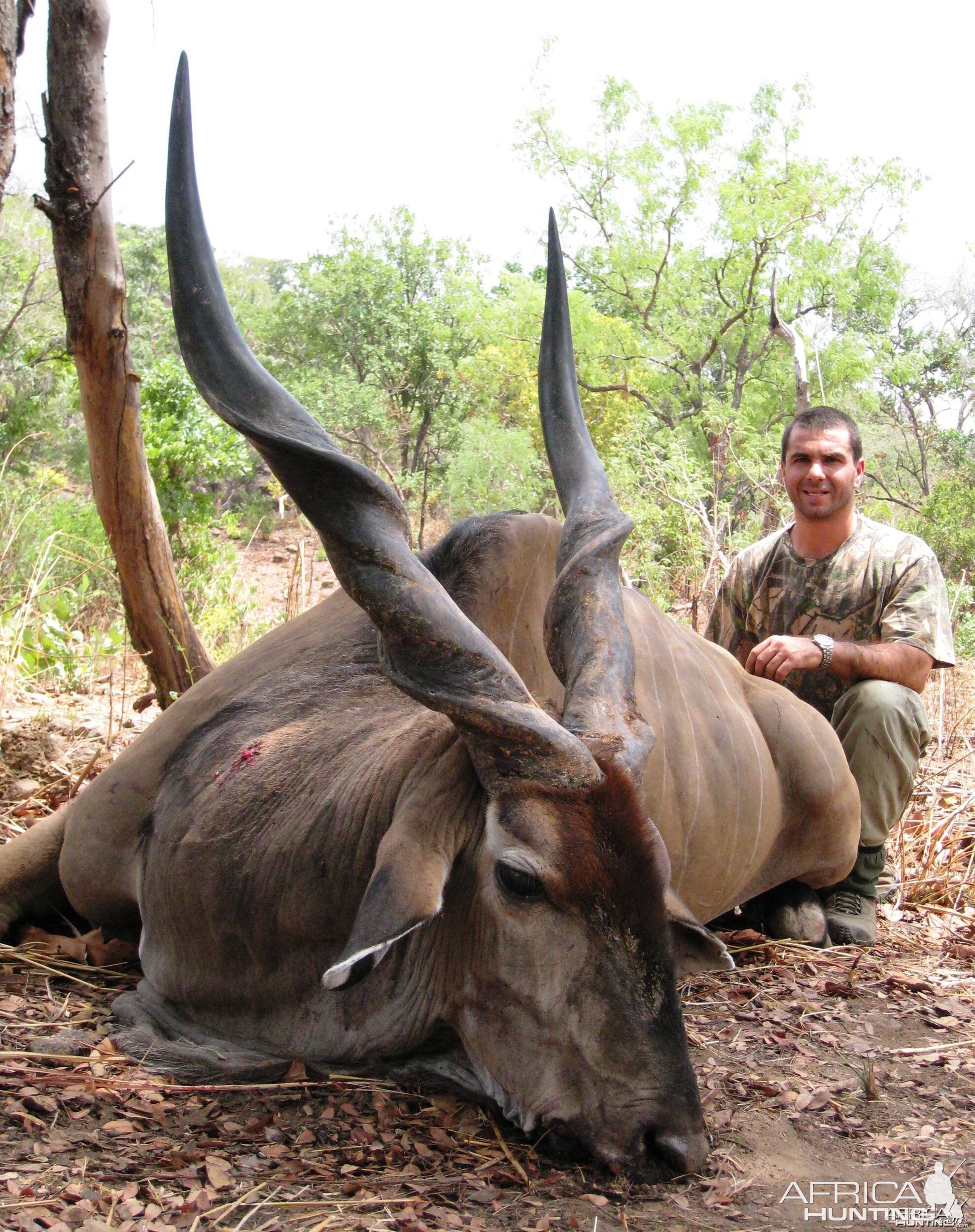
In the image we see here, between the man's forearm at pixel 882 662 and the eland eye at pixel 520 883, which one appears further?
the man's forearm at pixel 882 662

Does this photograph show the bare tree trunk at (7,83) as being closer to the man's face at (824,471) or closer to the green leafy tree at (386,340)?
the man's face at (824,471)

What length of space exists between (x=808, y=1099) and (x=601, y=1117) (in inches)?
25.7

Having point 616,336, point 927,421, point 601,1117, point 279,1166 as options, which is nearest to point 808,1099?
point 601,1117

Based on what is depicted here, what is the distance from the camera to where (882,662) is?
399cm

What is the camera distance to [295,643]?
3.14m

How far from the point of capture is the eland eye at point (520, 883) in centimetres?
207

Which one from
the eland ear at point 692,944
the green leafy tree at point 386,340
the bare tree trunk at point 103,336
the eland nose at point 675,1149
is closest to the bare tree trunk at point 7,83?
the bare tree trunk at point 103,336

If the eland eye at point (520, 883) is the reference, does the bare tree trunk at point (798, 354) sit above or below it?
above

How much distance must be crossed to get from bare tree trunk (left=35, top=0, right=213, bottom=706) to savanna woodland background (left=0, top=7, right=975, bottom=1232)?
0.04 ft

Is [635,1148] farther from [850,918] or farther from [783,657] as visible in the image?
[783,657]

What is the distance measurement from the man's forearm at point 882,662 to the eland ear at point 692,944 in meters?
1.89

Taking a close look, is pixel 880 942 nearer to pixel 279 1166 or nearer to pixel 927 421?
pixel 279 1166

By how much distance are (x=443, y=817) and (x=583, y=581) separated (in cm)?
71

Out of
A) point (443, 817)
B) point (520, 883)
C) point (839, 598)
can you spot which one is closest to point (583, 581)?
point (443, 817)
